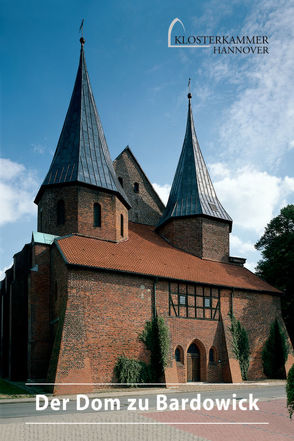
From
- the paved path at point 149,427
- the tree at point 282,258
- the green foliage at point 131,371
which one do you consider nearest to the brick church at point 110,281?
the green foliage at point 131,371

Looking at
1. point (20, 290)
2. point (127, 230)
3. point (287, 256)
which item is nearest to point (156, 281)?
point (127, 230)

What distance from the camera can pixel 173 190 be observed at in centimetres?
3450

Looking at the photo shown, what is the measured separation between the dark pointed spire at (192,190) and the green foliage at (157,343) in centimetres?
1040

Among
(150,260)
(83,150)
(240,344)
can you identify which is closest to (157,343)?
(150,260)

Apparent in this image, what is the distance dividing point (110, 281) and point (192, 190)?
510 inches

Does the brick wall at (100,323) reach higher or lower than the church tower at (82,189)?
lower

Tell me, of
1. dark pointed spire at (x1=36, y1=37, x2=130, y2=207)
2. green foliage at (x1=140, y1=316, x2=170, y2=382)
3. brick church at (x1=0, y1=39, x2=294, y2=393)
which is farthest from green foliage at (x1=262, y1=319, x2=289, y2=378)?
dark pointed spire at (x1=36, y1=37, x2=130, y2=207)

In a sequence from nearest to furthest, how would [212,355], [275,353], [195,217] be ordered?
[212,355], [275,353], [195,217]

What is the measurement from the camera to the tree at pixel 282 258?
33.1m

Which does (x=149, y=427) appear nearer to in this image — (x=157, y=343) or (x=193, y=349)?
(x=157, y=343)

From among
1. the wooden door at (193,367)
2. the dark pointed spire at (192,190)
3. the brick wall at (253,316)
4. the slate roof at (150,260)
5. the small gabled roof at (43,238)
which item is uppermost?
the dark pointed spire at (192,190)

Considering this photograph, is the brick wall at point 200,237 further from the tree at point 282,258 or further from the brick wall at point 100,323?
the brick wall at point 100,323

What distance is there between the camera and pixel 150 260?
85.3 feet

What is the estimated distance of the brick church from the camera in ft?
70.2
